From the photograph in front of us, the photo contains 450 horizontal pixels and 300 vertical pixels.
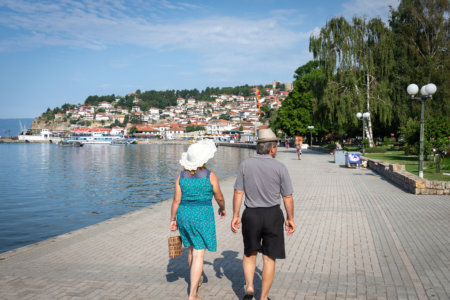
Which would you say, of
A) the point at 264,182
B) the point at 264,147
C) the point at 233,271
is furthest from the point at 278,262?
the point at 264,147

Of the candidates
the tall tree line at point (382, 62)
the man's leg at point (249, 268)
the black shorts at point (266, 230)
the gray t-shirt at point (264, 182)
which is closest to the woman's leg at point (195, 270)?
the man's leg at point (249, 268)

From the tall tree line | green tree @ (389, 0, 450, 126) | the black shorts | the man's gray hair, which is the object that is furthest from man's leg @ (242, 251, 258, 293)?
green tree @ (389, 0, 450, 126)

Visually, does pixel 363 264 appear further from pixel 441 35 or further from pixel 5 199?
pixel 441 35

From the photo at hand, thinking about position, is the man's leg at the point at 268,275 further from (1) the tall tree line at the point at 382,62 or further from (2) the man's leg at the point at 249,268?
(1) the tall tree line at the point at 382,62

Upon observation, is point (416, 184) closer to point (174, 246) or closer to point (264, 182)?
point (264, 182)

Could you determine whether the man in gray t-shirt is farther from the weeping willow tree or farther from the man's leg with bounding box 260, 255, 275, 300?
the weeping willow tree

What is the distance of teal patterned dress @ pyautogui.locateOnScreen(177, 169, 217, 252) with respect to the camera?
437cm

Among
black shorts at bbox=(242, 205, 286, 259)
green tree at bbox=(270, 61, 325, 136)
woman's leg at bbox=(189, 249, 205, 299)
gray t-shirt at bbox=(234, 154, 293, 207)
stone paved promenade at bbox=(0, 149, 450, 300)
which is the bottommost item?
stone paved promenade at bbox=(0, 149, 450, 300)

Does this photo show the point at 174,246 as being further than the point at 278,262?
No

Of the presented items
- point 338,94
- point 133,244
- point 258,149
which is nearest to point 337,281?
point 258,149

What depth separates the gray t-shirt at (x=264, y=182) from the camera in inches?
161

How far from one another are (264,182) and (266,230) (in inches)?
19.3

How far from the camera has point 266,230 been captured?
4.07m

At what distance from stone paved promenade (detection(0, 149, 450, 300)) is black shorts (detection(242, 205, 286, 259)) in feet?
2.33
